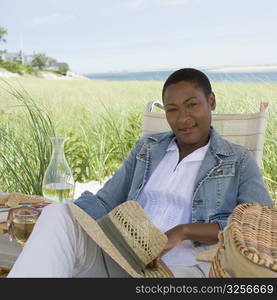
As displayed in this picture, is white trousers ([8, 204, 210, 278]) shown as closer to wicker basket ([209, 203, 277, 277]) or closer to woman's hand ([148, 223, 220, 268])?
woman's hand ([148, 223, 220, 268])

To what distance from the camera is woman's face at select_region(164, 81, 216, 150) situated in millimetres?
2350

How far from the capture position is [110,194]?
2.49 meters

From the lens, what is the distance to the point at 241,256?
1.18 m

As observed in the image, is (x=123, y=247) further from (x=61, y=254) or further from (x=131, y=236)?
(x=61, y=254)

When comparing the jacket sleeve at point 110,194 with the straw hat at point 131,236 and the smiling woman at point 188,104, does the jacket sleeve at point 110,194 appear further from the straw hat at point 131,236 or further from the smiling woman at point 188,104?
the straw hat at point 131,236

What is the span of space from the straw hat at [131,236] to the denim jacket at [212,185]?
1.35 ft

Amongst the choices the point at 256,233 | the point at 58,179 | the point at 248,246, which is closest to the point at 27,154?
the point at 58,179

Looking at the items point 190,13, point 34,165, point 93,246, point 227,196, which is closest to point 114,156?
point 34,165

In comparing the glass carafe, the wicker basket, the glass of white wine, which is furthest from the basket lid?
the glass carafe

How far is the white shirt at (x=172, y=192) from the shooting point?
7.45 feet

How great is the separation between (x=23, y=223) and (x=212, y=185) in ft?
2.83

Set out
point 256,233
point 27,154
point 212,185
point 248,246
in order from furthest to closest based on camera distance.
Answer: point 27,154 → point 212,185 → point 256,233 → point 248,246

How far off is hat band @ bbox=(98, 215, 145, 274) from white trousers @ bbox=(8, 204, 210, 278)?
A: 0.04m

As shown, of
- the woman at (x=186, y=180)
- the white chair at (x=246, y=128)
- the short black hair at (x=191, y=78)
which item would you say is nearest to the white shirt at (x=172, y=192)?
the woman at (x=186, y=180)
